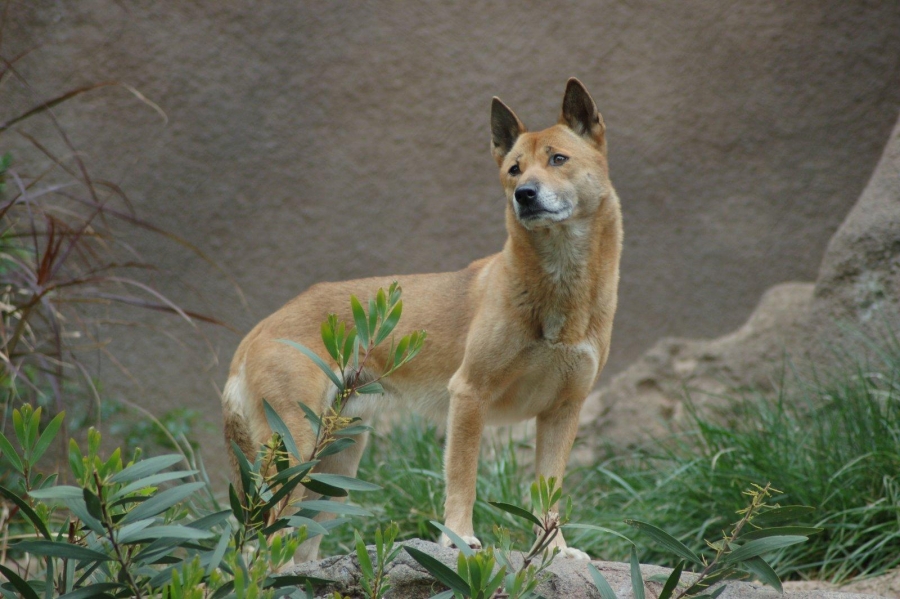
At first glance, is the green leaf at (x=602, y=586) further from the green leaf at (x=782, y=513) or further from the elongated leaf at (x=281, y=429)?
the elongated leaf at (x=281, y=429)

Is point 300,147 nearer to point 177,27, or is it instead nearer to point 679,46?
point 177,27

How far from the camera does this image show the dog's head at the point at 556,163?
3400 millimetres

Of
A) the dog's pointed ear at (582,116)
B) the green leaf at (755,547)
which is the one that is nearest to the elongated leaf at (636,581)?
the green leaf at (755,547)

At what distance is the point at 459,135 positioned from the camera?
680 cm

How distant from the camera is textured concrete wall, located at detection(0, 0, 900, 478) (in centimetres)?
656

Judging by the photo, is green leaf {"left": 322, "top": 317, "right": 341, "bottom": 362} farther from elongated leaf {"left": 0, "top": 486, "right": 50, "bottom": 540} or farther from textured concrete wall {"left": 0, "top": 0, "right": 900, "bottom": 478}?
textured concrete wall {"left": 0, "top": 0, "right": 900, "bottom": 478}

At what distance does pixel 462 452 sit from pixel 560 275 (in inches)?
32.3

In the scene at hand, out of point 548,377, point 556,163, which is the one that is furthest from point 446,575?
point 556,163

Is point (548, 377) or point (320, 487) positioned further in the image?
point (548, 377)

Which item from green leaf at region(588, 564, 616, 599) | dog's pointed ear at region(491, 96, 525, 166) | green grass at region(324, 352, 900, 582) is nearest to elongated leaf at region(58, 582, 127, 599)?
green leaf at region(588, 564, 616, 599)

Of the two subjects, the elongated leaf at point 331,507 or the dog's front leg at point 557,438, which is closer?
the elongated leaf at point 331,507

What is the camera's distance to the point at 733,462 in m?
4.55

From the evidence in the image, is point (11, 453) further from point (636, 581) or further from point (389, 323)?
point (636, 581)

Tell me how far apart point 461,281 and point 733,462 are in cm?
177
